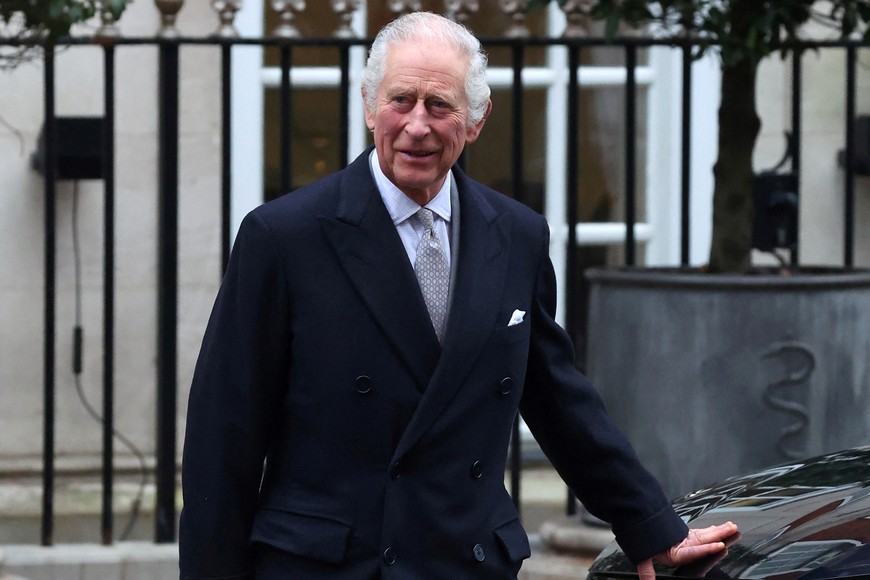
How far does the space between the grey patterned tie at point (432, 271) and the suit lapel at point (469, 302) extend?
4 cm

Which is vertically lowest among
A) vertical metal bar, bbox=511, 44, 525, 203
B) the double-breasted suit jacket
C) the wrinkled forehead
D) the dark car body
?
the dark car body

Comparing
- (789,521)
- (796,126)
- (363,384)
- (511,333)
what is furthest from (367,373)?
(796,126)

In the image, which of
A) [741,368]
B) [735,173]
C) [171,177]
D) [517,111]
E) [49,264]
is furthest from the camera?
[517,111]

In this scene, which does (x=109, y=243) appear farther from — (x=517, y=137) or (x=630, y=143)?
(x=630, y=143)

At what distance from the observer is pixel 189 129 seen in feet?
24.0

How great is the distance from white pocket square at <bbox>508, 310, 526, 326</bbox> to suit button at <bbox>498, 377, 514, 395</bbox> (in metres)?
0.10

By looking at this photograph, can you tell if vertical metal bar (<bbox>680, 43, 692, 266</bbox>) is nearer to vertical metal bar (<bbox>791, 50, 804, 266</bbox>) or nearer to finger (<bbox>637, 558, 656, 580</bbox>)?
vertical metal bar (<bbox>791, 50, 804, 266</bbox>)

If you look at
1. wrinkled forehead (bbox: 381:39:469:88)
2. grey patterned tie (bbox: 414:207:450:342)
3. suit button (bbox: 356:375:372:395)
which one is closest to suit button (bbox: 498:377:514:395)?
grey patterned tie (bbox: 414:207:450:342)

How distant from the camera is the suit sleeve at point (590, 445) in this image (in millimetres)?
3100

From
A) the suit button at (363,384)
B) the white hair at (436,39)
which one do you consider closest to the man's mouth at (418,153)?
the white hair at (436,39)

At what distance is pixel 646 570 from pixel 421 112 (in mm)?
961

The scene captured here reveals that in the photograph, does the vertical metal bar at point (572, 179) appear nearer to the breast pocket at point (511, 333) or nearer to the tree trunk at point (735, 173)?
the tree trunk at point (735, 173)

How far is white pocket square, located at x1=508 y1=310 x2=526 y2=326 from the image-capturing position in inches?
118

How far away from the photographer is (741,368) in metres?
5.27
